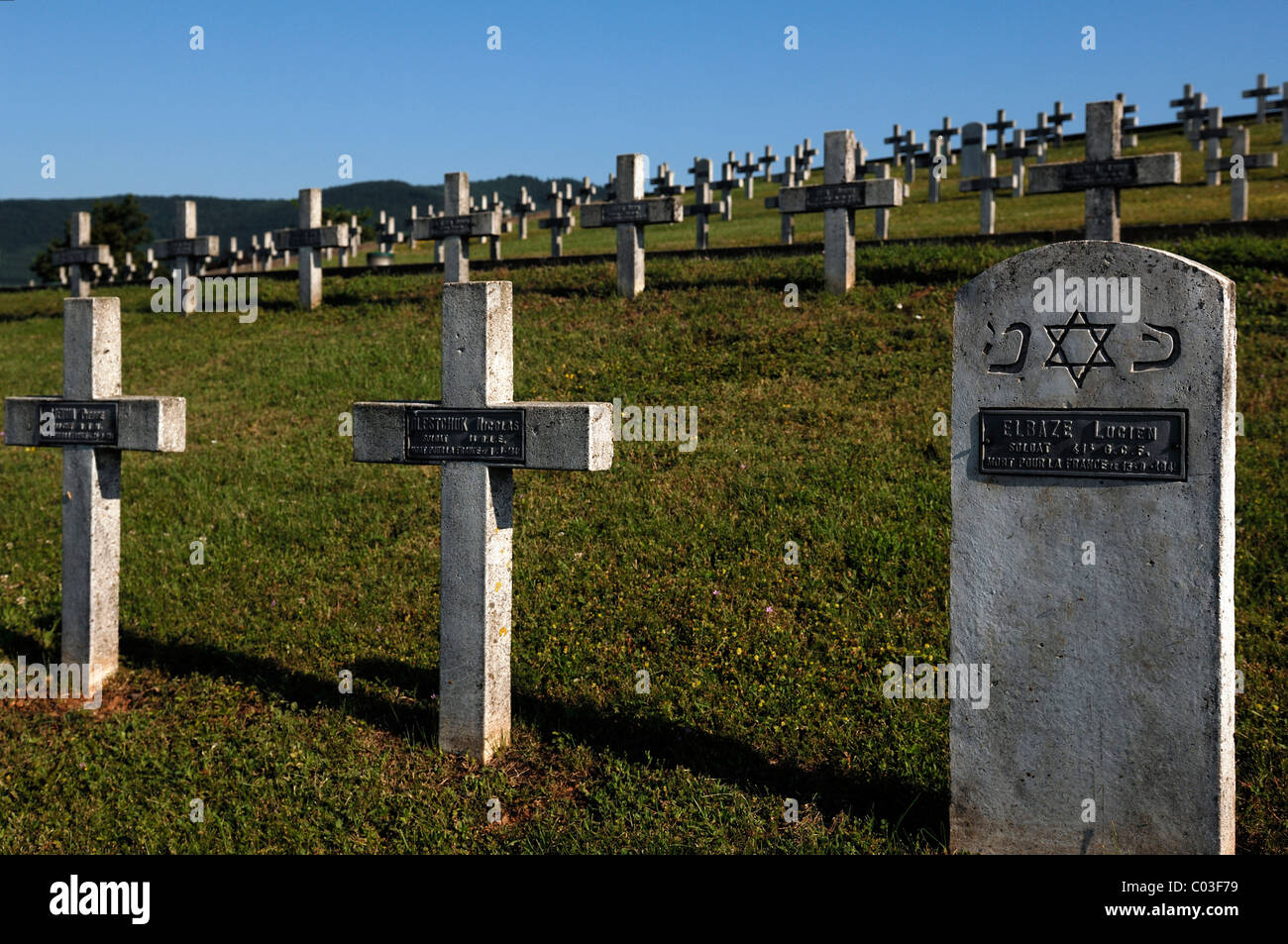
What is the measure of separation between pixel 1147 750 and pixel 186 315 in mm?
19699

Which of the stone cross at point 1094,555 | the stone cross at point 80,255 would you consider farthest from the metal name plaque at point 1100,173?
the stone cross at point 80,255

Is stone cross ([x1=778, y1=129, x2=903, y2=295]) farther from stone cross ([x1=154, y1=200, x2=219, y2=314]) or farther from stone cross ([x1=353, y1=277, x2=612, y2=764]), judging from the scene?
stone cross ([x1=154, y1=200, x2=219, y2=314])

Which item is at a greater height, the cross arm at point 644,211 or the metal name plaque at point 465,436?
the cross arm at point 644,211

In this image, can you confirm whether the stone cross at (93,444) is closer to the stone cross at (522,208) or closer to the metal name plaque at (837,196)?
the metal name plaque at (837,196)

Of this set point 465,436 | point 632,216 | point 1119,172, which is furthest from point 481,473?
point 1119,172

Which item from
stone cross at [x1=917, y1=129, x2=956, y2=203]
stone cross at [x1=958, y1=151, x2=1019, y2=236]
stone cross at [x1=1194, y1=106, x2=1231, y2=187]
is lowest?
stone cross at [x1=958, y1=151, x2=1019, y2=236]

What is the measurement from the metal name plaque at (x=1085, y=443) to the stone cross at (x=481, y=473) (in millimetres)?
2046

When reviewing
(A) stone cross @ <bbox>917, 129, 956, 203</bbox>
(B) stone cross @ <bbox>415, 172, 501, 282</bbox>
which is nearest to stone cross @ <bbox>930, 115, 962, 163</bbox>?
(A) stone cross @ <bbox>917, 129, 956, 203</bbox>

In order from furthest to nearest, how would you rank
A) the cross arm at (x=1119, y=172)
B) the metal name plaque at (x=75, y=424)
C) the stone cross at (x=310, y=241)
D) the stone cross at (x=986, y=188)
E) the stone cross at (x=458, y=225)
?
the stone cross at (x=986, y=188) → the stone cross at (x=310, y=241) → the stone cross at (x=458, y=225) → the cross arm at (x=1119, y=172) → the metal name plaque at (x=75, y=424)

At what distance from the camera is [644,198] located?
53.8 feet

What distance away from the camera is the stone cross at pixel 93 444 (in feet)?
23.0

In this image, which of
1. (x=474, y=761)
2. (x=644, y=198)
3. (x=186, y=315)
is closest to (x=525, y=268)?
(x=644, y=198)

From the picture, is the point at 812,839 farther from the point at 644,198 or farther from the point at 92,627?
the point at 644,198

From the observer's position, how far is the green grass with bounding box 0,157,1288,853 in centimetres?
508
